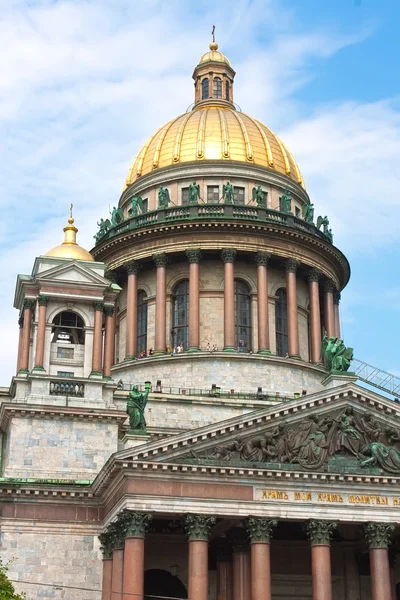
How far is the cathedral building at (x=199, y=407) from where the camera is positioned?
129 feet

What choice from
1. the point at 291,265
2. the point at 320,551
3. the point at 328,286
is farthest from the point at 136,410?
the point at 328,286

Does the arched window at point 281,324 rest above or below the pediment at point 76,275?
above

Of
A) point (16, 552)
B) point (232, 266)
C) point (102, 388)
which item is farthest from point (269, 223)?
point (16, 552)

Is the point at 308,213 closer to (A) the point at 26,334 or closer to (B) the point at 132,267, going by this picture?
(B) the point at 132,267

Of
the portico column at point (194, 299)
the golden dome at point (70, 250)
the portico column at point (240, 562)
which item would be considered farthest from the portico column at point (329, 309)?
the portico column at point (240, 562)

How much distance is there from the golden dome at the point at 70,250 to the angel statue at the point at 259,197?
480 inches

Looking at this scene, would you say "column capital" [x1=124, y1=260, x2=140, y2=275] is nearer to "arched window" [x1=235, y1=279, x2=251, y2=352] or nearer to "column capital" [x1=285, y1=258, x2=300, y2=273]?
"arched window" [x1=235, y1=279, x2=251, y2=352]

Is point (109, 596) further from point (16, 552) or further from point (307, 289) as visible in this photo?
point (307, 289)

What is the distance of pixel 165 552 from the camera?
44719mm

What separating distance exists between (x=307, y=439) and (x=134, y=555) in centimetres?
817

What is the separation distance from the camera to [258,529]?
39.0 meters

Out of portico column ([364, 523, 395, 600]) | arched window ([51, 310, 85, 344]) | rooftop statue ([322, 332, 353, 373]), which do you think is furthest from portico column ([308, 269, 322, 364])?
portico column ([364, 523, 395, 600])

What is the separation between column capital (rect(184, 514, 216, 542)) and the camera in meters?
38.4

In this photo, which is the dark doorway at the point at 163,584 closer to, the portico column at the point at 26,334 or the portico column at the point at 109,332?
the portico column at the point at 109,332
